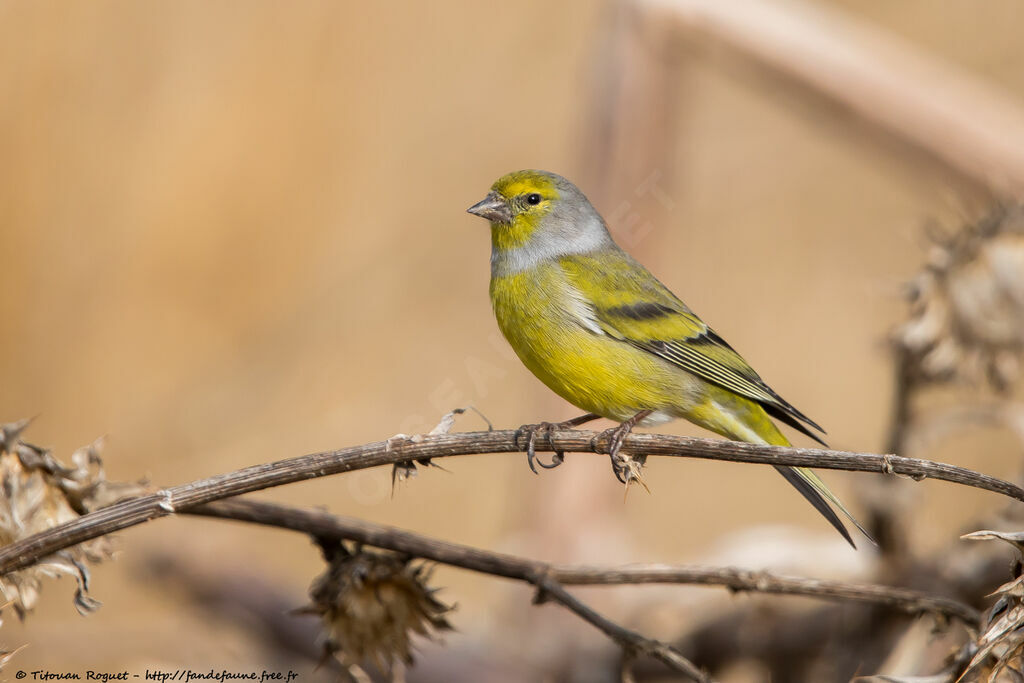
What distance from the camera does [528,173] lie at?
12.1 ft

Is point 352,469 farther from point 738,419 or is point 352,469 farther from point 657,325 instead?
point 738,419

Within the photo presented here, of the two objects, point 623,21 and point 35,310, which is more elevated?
point 35,310

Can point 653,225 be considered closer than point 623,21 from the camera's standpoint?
No

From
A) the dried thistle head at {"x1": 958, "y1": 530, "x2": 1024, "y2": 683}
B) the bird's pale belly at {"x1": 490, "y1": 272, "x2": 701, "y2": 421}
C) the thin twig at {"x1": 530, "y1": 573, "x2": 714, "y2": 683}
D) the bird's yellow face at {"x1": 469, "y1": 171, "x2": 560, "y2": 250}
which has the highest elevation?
the bird's yellow face at {"x1": 469, "y1": 171, "x2": 560, "y2": 250}

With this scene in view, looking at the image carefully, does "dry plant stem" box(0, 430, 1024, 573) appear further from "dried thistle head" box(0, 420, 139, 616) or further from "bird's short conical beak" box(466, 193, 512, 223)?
"bird's short conical beak" box(466, 193, 512, 223)

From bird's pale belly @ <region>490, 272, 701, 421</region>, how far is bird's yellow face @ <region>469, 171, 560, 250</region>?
0.27 metres

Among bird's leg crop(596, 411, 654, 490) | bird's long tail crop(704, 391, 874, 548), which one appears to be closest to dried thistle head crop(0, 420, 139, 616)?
bird's leg crop(596, 411, 654, 490)

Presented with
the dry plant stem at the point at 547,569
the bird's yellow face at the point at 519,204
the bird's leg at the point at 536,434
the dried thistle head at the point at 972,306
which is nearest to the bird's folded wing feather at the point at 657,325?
the bird's yellow face at the point at 519,204

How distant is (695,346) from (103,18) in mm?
3326

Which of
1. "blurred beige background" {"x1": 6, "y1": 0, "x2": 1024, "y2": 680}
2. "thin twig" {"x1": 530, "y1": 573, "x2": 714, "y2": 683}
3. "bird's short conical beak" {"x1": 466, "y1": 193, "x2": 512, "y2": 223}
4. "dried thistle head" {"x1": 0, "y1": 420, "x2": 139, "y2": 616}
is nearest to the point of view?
"dried thistle head" {"x1": 0, "y1": 420, "x2": 139, "y2": 616}

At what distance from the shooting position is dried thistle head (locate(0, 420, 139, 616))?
2.04m

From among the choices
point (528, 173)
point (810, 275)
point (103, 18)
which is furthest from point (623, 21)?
point (103, 18)

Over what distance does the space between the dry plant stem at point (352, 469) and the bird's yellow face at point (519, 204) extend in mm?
1784

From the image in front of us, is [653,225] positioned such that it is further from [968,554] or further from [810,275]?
[968,554]
